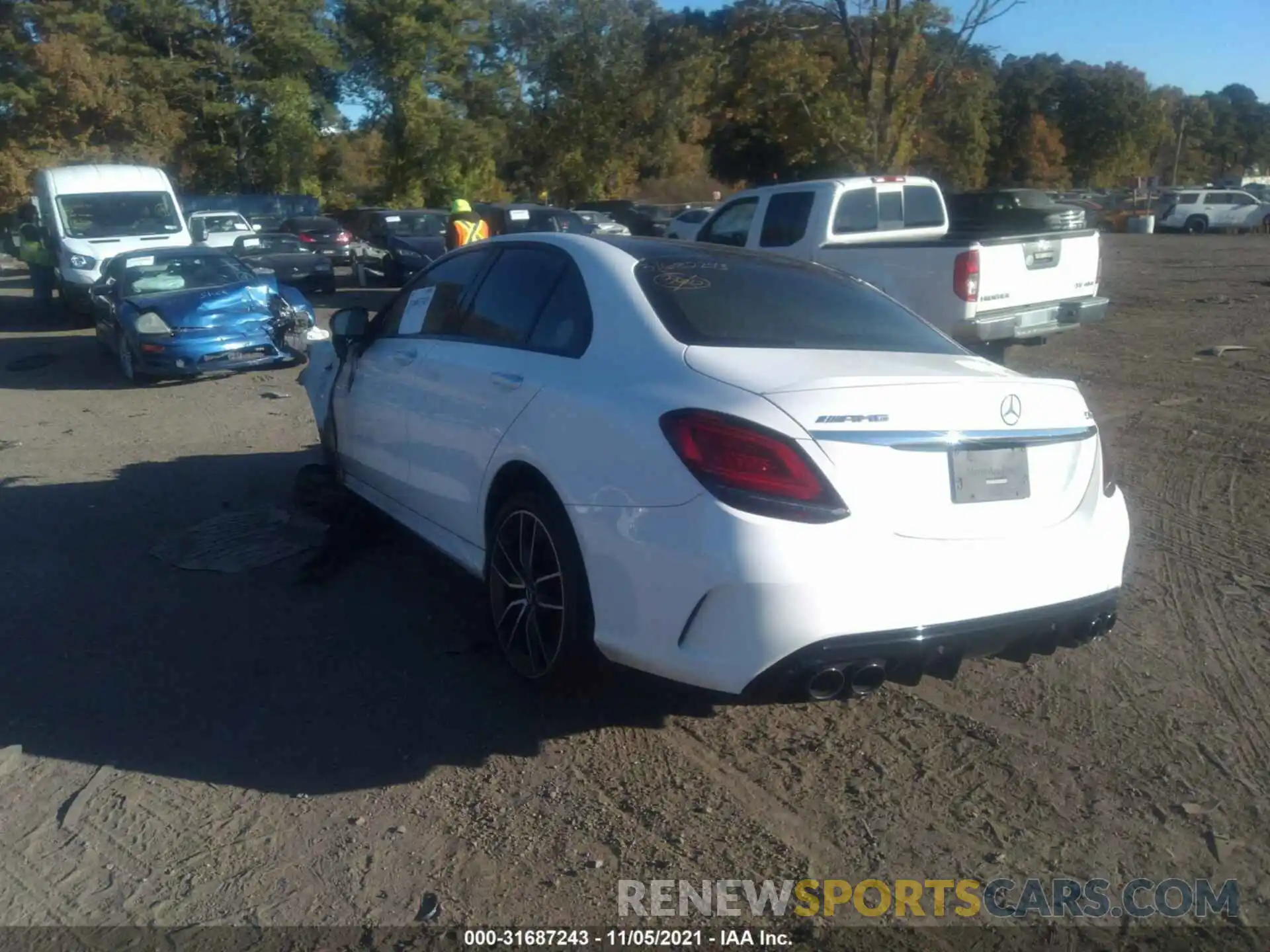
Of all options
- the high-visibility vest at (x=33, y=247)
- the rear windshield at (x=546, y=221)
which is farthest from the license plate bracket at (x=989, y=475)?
the high-visibility vest at (x=33, y=247)

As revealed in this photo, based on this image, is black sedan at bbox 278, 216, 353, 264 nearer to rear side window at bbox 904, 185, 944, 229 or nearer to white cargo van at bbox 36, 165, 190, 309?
white cargo van at bbox 36, 165, 190, 309

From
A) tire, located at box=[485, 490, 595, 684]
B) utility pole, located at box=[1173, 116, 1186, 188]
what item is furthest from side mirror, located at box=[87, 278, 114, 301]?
utility pole, located at box=[1173, 116, 1186, 188]

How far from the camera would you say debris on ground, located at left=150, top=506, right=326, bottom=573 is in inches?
243

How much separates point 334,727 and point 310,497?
295 centimetres

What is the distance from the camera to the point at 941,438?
Result: 11.9ft

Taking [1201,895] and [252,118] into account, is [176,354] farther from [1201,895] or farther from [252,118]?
[252,118]

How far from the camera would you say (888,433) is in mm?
3564

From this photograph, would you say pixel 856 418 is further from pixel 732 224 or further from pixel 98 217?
pixel 98 217

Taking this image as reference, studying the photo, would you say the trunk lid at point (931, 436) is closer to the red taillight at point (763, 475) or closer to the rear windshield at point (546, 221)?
the red taillight at point (763, 475)

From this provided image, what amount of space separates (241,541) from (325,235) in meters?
21.7

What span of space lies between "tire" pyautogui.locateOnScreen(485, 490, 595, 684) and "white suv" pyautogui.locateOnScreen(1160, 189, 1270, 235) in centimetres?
4506

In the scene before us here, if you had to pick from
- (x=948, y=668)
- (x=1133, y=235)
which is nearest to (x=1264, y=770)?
(x=948, y=668)

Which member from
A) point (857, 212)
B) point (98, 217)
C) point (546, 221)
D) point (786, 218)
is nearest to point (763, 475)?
point (786, 218)

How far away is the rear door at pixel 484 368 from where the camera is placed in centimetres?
446
